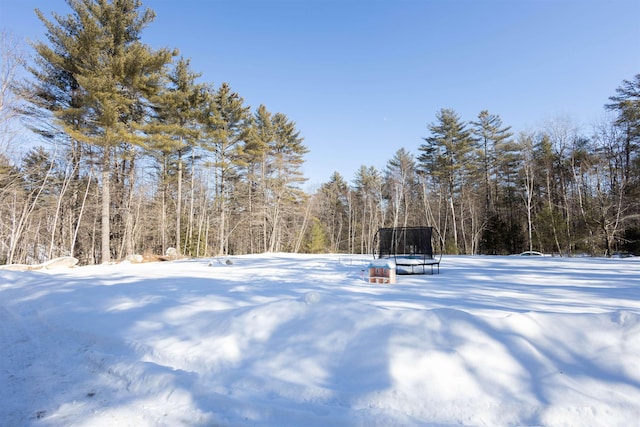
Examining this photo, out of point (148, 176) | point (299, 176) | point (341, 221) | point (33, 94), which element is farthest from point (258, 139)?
point (341, 221)

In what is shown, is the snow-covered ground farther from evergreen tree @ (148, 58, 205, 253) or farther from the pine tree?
evergreen tree @ (148, 58, 205, 253)

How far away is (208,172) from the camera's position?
76.5 ft

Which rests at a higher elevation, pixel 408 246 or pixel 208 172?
pixel 208 172

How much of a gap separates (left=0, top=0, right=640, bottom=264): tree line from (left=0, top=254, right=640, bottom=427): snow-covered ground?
1171 centimetres

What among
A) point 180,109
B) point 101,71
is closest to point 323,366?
point 101,71

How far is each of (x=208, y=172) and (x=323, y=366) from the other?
22.6m

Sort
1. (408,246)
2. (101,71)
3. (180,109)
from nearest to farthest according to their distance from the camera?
1. (408,246)
2. (101,71)
3. (180,109)

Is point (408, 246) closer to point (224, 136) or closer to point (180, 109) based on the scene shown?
point (224, 136)

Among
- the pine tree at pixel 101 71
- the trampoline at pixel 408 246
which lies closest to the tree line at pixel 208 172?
the pine tree at pixel 101 71

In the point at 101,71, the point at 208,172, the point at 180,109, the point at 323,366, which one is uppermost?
the point at 180,109

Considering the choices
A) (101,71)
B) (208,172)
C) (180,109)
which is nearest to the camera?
(101,71)

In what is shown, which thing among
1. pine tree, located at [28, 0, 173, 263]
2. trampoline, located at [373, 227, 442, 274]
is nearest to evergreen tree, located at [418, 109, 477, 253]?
trampoline, located at [373, 227, 442, 274]

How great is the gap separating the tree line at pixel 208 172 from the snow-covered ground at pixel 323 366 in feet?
38.4

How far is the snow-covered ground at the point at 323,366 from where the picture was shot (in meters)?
2.20
